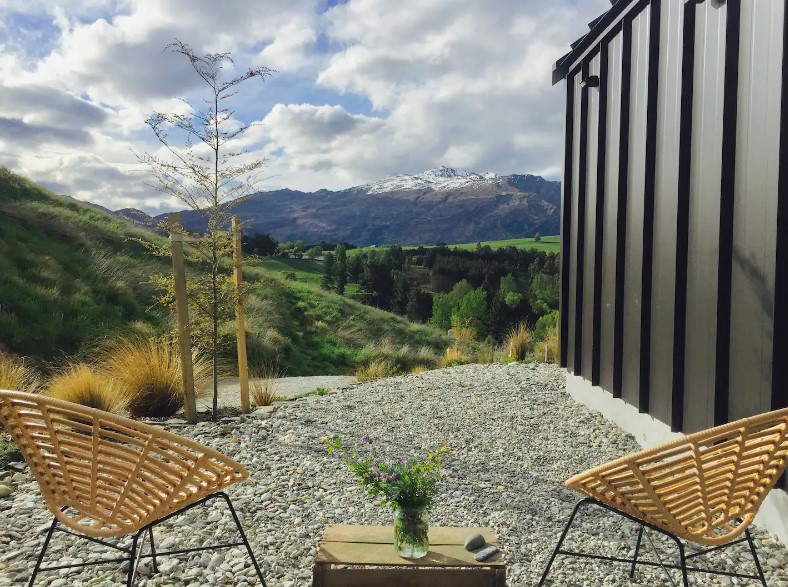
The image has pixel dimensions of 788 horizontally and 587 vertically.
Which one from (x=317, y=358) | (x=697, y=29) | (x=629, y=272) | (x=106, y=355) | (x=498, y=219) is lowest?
(x=317, y=358)

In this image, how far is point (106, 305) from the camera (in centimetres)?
1103

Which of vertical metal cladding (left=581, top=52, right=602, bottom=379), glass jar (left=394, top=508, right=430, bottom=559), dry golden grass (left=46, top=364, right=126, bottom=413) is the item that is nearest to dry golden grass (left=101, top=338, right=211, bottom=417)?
dry golden grass (left=46, top=364, right=126, bottom=413)

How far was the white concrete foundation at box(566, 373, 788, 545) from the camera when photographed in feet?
9.45

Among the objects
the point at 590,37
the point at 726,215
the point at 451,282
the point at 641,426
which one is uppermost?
the point at 590,37

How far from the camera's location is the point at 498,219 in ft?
530

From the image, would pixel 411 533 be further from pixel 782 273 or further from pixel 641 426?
pixel 641 426

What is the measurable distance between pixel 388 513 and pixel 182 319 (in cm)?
274

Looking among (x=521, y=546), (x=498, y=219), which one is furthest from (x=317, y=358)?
(x=498, y=219)

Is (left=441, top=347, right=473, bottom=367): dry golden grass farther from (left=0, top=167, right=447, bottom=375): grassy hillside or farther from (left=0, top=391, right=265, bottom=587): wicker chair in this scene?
(left=0, top=391, right=265, bottom=587): wicker chair

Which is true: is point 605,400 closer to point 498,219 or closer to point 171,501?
point 171,501

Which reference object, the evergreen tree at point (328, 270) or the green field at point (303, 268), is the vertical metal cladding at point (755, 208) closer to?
the evergreen tree at point (328, 270)

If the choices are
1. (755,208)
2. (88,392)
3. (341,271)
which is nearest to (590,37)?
(755,208)

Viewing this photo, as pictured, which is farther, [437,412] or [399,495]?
[437,412]

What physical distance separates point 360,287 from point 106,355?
1145 inches
